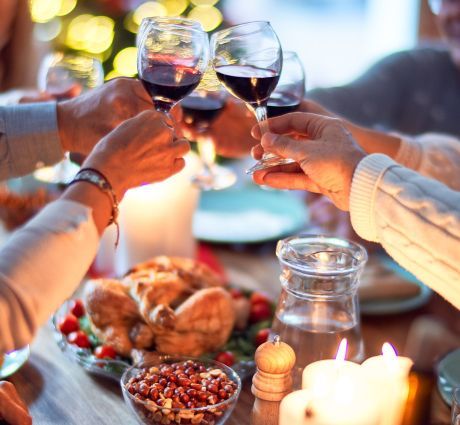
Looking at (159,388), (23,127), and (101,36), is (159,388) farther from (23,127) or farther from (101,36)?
(101,36)

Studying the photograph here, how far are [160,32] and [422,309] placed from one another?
88 cm

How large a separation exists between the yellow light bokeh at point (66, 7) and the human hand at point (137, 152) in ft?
7.24

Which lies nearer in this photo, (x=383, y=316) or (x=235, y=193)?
(x=383, y=316)

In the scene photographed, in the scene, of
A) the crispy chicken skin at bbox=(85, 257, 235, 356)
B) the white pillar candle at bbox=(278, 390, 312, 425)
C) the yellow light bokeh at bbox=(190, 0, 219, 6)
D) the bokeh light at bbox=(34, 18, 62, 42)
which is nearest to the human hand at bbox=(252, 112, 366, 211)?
the crispy chicken skin at bbox=(85, 257, 235, 356)

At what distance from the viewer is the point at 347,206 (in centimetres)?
114

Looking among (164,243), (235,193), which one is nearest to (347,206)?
(164,243)

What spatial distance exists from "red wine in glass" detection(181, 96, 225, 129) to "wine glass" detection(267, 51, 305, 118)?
0.69 ft

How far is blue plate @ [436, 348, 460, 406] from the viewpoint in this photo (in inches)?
45.6

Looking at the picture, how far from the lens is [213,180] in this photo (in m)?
1.71

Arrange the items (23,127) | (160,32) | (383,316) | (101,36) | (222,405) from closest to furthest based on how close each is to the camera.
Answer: (222,405) → (160,32) → (23,127) → (383,316) → (101,36)

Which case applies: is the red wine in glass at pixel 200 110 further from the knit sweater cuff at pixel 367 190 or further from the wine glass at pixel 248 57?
the knit sweater cuff at pixel 367 190

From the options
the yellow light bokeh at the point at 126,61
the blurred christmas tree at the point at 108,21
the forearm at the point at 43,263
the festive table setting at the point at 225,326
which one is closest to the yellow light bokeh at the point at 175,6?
the blurred christmas tree at the point at 108,21

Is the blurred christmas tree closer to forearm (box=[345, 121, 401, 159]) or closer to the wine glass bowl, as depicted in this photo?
the wine glass bowl

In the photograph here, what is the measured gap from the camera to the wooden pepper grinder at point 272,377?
965 millimetres
